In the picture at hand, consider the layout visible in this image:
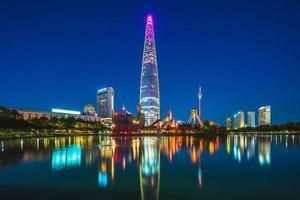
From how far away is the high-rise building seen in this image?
192500 mm

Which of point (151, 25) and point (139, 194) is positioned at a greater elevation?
point (151, 25)

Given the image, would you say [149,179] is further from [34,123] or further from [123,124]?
[123,124]

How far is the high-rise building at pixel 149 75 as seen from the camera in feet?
632

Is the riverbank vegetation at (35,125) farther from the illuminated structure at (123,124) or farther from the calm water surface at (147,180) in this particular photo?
the calm water surface at (147,180)

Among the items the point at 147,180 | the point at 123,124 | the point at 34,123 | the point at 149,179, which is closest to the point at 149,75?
the point at 123,124

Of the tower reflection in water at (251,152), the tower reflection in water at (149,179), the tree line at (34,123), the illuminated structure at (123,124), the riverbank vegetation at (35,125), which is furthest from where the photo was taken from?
the illuminated structure at (123,124)

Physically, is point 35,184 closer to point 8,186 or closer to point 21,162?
point 8,186

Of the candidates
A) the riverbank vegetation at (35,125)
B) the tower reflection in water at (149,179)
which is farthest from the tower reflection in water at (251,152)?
the riverbank vegetation at (35,125)

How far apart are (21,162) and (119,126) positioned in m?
109

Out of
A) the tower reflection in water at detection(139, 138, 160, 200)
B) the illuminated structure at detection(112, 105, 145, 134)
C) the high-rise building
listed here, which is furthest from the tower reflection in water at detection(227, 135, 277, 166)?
the high-rise building

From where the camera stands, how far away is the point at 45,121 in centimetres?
12088

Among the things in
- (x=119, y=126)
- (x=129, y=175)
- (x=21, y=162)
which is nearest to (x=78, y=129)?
(x=119, y=126)

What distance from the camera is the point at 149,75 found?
194m

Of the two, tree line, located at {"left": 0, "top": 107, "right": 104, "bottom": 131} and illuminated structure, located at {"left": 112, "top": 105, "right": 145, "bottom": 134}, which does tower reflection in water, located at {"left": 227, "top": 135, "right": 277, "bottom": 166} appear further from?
illuminated structure, located at {"left": 112, "top": 105, "right": 145, "bottom": 134}
